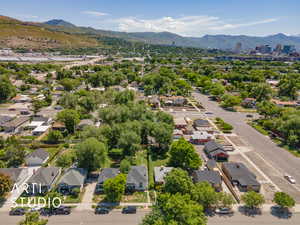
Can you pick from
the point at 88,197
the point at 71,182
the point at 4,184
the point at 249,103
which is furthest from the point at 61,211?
the point at 249,103

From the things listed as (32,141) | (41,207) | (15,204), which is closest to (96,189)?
(41,207)

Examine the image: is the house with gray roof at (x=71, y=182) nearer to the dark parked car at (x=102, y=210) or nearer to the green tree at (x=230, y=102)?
the dark parked car at (x=102, y=210)

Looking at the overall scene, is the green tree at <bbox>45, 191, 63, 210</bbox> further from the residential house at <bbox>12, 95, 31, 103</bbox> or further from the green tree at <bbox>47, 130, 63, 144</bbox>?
the residential house at <bbox>12, 95, 31, 103</bbox>

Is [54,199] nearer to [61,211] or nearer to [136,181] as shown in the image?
[61,211]

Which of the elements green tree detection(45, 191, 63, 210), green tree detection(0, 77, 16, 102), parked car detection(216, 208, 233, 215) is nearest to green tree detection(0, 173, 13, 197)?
green tree detection(45, 191, 63, 210)

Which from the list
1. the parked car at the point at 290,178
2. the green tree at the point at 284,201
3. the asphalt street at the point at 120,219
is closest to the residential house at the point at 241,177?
the green tree at the point at 284,201
